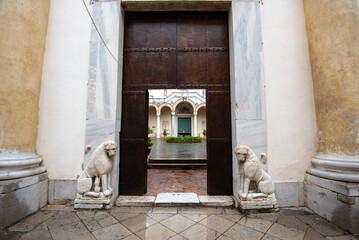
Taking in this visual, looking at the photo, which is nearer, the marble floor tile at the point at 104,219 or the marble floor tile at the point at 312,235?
the marble floor tile at the point at 312,235

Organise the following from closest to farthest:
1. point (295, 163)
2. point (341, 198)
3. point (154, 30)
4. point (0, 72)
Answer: point (341, 198) < point (0, 72) < point (295, 163) < point (154, 30)

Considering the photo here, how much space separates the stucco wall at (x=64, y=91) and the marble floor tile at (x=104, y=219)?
844 millimetres

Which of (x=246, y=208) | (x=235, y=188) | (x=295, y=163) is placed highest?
(x=295, y=163)

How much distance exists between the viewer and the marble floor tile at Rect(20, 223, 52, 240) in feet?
6.55

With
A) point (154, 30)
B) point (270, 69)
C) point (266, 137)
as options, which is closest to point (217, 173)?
point (266, 137)

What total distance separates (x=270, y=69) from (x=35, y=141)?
4361 millimetres

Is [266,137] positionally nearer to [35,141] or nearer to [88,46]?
[88,46]

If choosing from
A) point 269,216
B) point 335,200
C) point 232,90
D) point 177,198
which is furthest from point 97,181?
point 335,200

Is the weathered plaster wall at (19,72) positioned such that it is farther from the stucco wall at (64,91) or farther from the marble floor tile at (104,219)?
the marble floor tile at (104,219)

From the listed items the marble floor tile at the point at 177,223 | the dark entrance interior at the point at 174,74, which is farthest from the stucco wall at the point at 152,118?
the marble floor tile at the point at 177,223

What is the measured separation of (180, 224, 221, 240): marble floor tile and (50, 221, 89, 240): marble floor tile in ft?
4.20

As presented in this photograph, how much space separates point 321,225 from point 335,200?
0.40 metres

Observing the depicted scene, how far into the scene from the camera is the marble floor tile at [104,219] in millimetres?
2303

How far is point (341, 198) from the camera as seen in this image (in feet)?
7.40
